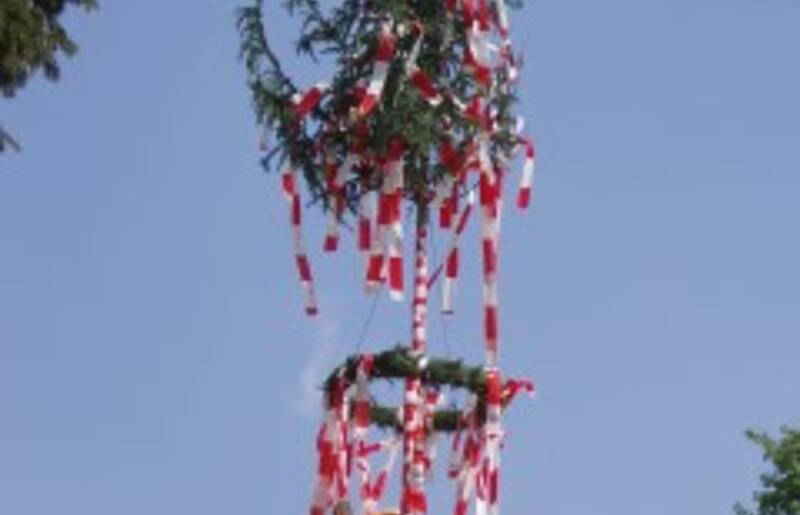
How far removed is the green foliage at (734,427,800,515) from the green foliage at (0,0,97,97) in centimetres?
1394

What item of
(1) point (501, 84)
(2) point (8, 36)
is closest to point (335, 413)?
(1) point (501, 84)

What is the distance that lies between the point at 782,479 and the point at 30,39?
1486 cm

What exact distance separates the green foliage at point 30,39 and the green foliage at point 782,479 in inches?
549

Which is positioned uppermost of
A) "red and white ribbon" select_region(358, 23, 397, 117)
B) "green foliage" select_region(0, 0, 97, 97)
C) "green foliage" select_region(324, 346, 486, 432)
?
"green foliage" select_region(0, 0, 97, 97)

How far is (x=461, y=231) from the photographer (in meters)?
14.7

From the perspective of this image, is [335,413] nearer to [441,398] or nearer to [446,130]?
[441,398]

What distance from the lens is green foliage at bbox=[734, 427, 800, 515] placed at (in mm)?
27766

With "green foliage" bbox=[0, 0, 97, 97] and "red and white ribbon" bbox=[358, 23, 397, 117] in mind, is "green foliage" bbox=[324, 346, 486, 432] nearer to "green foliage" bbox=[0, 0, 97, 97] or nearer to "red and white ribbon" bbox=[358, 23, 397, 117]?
"red and white ribbon" bbox=[358, 23, 397, 117]

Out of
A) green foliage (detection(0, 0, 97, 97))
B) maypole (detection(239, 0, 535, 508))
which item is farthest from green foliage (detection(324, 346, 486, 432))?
green foliage (detection(0, 0, 97, 97))

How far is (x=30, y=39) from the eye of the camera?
721 inches

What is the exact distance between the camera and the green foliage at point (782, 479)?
91.1ft

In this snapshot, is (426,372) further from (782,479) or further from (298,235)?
(782,479)

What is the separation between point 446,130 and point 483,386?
2.15m

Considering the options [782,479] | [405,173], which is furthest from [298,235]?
[782,479]
